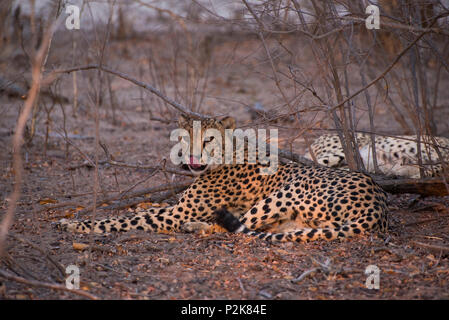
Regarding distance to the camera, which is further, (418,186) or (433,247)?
(418,186)

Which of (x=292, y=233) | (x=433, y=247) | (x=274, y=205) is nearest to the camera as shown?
(x=433, y=247)

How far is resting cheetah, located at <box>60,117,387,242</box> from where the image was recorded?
12.4 ft

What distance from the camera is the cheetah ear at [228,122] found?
4434 mm

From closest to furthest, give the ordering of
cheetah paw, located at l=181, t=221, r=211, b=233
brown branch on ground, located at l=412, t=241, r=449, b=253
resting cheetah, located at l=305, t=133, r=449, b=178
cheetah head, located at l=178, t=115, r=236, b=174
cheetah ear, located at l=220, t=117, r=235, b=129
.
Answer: brown branch on ground, located at l=412, t=241, r=449, b=253 < cheetah paw, located at l=181, t=221, r=211, b=233 < cheetah head, located at l=178, t=115, r=236, b=174 < cheetah ear, located at l=220, t=117, r=235, b=129 < resting cheetah, located at l=305, t=133, r=449, b=178

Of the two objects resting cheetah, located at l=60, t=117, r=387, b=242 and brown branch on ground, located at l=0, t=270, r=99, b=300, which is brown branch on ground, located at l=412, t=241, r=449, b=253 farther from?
brown branch on ground, located at l=0, t=270, r=99, b=300

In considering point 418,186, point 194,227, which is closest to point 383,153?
point 418,186

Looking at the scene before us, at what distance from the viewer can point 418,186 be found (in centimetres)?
444

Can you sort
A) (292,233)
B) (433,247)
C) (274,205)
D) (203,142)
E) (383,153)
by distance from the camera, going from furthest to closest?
1. (383,153)
2. (203,142)
3. (274,205)
4. (292,233)
5. (433,247)

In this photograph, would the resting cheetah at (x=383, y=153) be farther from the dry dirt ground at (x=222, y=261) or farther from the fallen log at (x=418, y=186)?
the fallen log at (x=418, y=186)

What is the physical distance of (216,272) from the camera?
3.27 metres

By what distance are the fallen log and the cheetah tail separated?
3.69 feet

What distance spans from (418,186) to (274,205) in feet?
4.54

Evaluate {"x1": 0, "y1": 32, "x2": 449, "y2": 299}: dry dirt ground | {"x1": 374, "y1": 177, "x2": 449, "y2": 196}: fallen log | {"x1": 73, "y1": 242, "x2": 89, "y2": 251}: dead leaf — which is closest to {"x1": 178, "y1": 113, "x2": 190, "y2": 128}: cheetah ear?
{"x1": 0, "y1": 32, "x2": 449, "y2": 299}: dry dirt ground

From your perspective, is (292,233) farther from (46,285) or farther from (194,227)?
(46,285)
